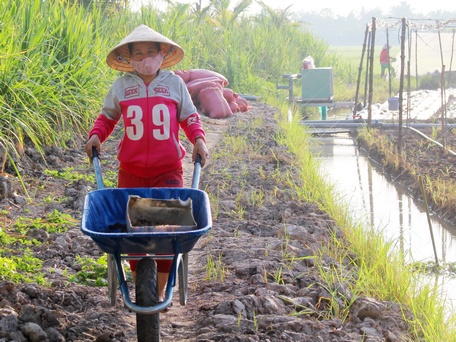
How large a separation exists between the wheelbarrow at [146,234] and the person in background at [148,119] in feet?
0.98

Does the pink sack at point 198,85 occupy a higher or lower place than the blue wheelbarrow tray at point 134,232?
higher

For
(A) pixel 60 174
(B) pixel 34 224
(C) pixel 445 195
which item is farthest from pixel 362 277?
(C) pixel 445 195

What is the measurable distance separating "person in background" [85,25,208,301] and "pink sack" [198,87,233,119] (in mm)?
8574

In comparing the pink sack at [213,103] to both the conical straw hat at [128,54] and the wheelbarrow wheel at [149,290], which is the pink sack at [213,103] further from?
the wheelbarrow wheel at [149,290]

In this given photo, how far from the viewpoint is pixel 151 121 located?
3.98 metres

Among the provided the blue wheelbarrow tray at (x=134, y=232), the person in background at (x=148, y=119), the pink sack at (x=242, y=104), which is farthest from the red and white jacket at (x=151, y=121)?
the pink sack at (x=242, y=104)

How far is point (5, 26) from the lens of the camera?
6.76 meters

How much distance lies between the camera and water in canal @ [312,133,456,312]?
712 centimetres

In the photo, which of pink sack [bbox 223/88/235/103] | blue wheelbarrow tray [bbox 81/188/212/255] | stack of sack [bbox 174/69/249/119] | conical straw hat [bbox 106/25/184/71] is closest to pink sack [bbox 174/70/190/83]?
stack of sack [bbox 174/69/249/119]

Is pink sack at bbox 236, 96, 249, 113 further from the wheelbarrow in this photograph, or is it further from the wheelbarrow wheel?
the wheelbarrow wheel

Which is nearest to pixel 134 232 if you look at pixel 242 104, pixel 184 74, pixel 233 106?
pixel 184 74

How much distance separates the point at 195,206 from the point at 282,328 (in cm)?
67

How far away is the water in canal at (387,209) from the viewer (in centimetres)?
712

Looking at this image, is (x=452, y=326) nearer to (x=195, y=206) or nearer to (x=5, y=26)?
(x=195, y=206)
